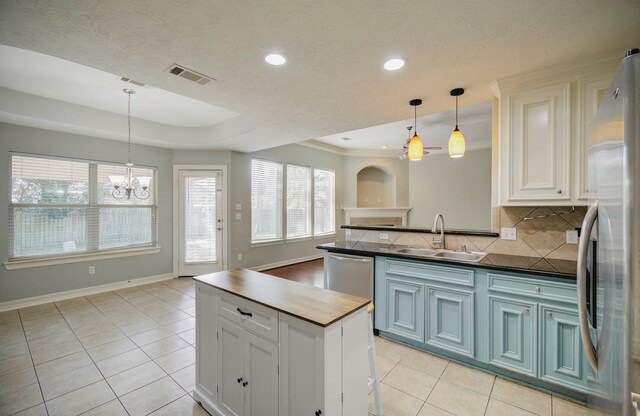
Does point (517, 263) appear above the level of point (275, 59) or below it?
below

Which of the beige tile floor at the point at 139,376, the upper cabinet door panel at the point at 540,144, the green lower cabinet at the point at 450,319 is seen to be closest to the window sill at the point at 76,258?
the beige tile floor at the point at 139,376

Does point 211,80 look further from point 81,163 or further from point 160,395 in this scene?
point 81,163

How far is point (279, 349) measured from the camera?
4.50 feet

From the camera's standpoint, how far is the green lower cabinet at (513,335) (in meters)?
2.00

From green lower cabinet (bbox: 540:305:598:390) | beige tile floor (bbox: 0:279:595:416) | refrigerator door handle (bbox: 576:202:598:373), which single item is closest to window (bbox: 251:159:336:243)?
beige tile floor (bbox: 0:279:595:416)

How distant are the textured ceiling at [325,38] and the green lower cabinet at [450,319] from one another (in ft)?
6.18

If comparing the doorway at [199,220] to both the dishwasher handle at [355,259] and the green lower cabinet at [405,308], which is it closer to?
the dishwasher handle at [355,259]

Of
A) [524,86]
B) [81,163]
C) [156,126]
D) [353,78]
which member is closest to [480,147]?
[524,86]

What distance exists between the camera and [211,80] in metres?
2.41

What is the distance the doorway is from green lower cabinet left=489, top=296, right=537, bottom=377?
4.55m

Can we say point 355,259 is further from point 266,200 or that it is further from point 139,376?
point 266,200

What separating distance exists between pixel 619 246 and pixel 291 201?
5.88 m

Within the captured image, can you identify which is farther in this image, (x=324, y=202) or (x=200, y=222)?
(x=324, y=202)

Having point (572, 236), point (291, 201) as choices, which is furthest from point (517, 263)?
point (291, 201)
